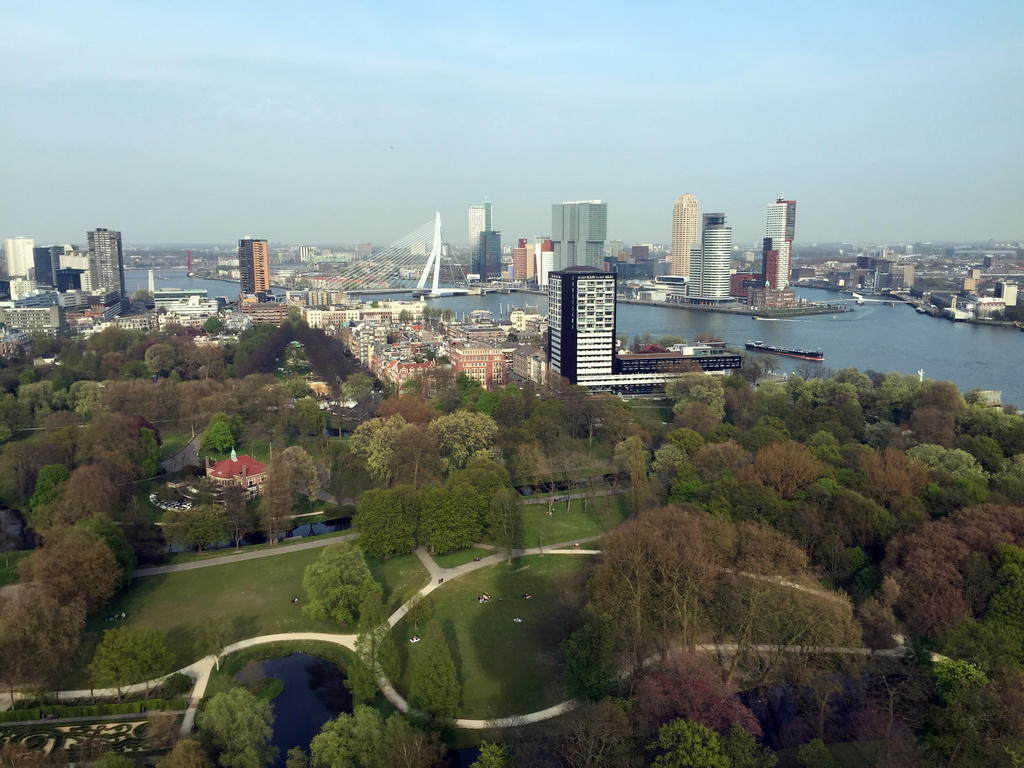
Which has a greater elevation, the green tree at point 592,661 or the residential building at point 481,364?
the residential building at point 481,364

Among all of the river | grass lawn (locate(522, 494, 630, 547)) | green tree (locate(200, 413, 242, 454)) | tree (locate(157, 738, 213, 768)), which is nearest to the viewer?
tree (locate(157, 738, 213, 768))

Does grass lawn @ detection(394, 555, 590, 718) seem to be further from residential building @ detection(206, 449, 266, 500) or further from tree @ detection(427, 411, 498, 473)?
residential building @ detection(206, 449, 266, 500)

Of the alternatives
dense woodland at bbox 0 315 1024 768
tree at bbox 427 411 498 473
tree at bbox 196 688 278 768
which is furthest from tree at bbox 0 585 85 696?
tree at bbox 427 411 498 473

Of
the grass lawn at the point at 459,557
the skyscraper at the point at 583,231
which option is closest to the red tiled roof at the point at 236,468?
the grass lawn at the point at 459,557

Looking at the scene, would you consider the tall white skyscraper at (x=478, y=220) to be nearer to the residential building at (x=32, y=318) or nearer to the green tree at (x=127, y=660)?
the residential building at (x=32, y=318)

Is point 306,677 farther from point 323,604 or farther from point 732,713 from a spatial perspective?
point 732,713

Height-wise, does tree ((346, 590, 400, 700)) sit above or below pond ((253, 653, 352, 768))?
above
